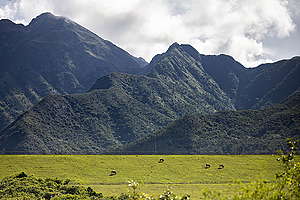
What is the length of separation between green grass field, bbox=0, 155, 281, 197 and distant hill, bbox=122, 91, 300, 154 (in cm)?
7645

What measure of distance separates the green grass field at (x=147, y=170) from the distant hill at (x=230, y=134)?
3010 inches

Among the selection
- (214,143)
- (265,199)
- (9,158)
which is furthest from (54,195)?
(214,143)

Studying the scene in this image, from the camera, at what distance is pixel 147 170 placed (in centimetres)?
6538

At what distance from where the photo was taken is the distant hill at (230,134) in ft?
517

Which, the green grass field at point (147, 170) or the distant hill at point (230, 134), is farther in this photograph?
the distant hill at point (230, 134)

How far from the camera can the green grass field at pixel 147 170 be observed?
58.2 m

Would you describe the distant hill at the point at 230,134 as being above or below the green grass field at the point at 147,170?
above

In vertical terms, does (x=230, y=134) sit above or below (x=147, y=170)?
above

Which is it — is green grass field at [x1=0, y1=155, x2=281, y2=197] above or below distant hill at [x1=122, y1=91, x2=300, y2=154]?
below

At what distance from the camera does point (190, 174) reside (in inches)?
2506

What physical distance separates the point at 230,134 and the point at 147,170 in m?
123

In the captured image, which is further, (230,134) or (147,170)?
(230,134)

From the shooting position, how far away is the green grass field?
58.2 m

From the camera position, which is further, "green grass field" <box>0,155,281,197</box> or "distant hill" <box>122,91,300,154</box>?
"distant hill" <box>122,91,300,154</box>
